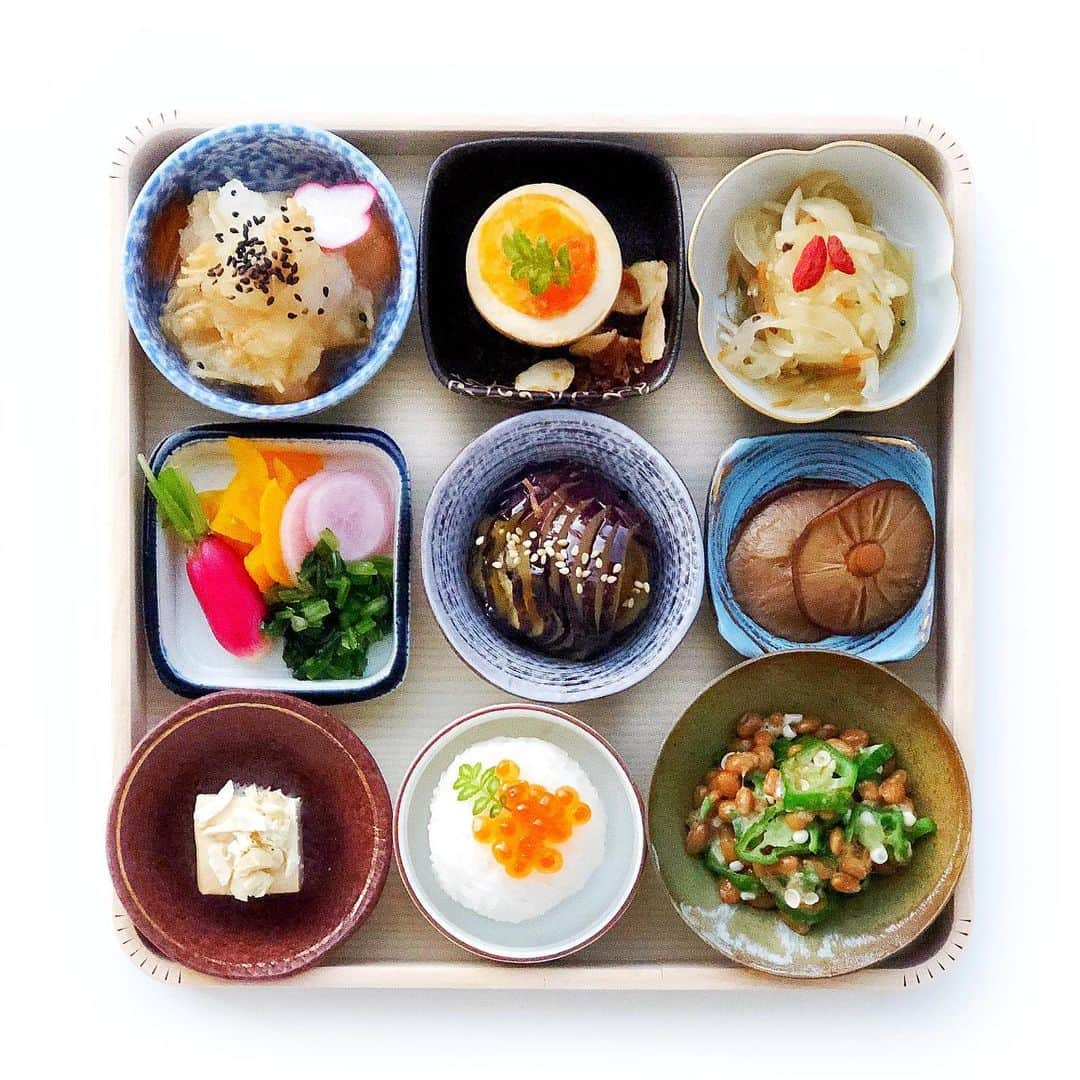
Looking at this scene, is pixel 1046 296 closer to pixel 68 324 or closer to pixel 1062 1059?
pixel 1062 1059

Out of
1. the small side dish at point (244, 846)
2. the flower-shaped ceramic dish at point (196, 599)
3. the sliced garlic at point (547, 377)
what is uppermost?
the sliced garlic at point (547, 377)

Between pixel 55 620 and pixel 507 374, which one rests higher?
Result: pixel 507 374

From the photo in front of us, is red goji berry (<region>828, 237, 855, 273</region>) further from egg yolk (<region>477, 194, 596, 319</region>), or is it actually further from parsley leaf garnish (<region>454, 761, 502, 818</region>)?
parsley leaf garnish (<region>454, 761, 502, 818</region>)

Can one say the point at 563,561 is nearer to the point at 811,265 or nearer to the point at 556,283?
the point at 556,283

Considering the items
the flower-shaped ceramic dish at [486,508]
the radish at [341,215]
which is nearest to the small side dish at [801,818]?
the flower-shaped ceramic dish at [486,508]

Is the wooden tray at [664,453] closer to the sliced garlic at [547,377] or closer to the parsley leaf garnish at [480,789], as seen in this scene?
the sliced garlic at [547,377]

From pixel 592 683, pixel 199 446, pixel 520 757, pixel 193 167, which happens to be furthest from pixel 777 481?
pixel 193 167
